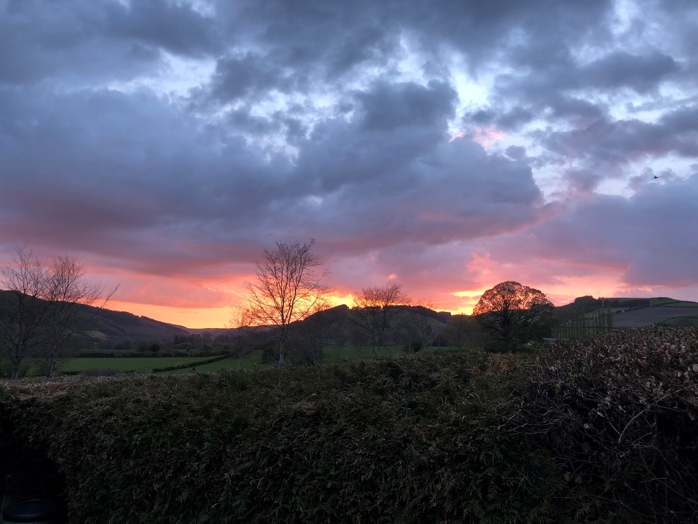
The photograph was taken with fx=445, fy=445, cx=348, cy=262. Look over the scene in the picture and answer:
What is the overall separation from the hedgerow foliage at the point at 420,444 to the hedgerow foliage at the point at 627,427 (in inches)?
0.5

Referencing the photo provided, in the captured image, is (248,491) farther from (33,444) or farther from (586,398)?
(33,444)

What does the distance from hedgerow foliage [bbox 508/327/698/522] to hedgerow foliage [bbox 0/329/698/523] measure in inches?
0.5

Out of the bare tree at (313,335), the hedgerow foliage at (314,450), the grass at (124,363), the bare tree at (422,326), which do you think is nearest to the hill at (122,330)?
the grass at (124,363)

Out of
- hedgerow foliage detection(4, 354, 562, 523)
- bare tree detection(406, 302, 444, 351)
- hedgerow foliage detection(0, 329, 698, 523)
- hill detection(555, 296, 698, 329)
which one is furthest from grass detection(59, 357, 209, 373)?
hedgerow foliage detection(0, 329, 698, 523)

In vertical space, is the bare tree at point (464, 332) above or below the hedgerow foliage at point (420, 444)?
above

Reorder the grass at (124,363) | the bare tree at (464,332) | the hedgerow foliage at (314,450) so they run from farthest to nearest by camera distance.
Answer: the bare tree at (464,332)
the grass at (124,363)
the hedgerow foliage at (314,450)

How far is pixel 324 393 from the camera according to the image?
423 centimetres

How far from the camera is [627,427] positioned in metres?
2.81

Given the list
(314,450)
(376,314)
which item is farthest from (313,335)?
(314,450)

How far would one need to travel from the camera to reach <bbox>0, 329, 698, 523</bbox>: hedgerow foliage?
2.87 meters

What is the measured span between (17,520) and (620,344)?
6.59 metres

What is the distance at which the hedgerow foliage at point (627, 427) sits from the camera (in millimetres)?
2746

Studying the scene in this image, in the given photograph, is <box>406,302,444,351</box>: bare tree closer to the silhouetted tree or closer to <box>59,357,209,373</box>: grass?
the silhouetted tree

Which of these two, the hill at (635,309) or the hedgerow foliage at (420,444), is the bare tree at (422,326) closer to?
the hill at (635,309)
